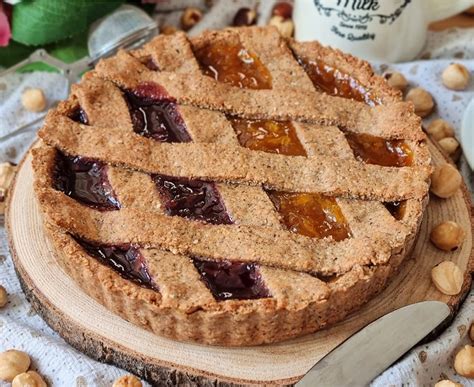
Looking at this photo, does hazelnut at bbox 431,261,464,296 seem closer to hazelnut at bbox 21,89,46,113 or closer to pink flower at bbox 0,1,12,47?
hazelnut at bbox 21,89,46,113

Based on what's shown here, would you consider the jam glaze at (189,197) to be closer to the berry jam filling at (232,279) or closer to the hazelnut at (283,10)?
the berry jam filling at (232,279)

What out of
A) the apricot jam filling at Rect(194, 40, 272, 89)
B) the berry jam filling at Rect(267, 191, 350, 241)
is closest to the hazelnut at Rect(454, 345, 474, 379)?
the berry jam filling at Rect(267, 191, 350, 241)

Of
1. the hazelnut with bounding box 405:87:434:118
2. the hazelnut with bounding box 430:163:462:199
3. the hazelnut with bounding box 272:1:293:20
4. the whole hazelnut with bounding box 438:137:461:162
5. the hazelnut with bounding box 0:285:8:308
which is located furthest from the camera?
the hazelnut with bounding box 272:1:293:20

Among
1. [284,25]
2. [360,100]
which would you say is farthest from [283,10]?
[360,100]

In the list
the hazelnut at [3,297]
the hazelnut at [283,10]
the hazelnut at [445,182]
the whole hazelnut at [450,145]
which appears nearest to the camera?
the hazelnut at [3,297]

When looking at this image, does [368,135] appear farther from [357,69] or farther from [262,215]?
[262,215]

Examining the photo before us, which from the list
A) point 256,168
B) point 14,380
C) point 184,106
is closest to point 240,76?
point 184,106

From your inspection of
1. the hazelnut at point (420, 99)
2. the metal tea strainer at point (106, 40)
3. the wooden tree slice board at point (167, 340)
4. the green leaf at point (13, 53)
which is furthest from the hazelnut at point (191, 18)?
the wooden tree slice board at point (167, 340)
